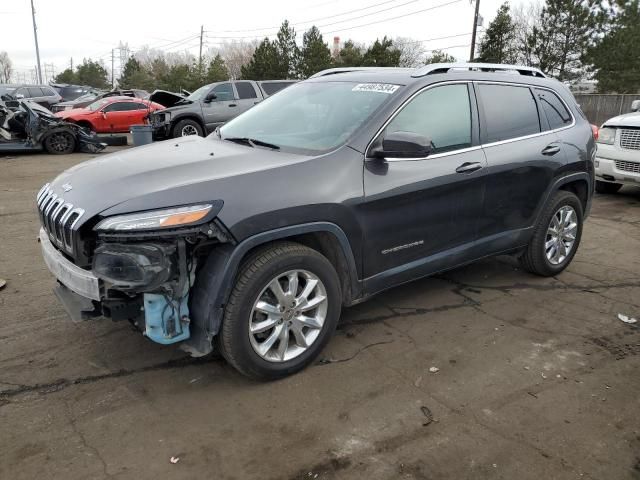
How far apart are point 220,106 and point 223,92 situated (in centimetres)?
43

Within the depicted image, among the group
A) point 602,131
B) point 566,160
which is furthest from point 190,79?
point 566,160

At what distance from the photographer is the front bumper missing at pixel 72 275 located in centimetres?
283

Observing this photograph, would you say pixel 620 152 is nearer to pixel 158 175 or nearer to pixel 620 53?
pixel 158 175

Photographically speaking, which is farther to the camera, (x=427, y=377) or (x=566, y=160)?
(x=566, y=160)

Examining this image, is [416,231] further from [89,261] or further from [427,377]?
[89,261]

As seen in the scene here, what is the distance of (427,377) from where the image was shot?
3336mm

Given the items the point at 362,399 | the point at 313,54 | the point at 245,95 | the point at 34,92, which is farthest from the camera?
the point at 313,54

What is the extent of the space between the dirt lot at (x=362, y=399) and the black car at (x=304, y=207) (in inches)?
14.4

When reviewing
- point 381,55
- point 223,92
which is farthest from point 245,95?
point 381,55

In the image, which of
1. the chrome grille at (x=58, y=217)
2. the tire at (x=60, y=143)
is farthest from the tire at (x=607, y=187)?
the tire at (x=60, y=143)

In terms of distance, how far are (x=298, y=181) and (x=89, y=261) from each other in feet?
4.02

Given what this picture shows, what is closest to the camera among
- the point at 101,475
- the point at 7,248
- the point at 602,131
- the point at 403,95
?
the point at 101,475

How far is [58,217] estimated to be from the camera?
3023 millimetres

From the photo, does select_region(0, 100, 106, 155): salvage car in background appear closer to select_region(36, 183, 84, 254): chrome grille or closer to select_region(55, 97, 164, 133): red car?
select_region(55, 97, 164, 133): red car
